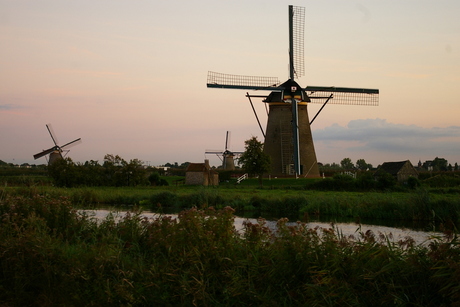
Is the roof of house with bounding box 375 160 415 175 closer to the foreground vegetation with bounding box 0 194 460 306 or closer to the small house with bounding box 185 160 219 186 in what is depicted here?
the small house with bounding box 185 160 219 186

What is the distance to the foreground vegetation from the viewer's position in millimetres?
4766

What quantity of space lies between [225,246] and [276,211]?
1711 centimetres

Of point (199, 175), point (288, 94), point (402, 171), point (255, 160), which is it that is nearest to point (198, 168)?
point (199, 175)

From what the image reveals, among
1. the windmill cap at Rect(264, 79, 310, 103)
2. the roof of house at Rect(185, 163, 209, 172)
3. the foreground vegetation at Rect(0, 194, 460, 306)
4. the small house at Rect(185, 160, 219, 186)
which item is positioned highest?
the windmill cap at Rect(264, 79, 310, 103)

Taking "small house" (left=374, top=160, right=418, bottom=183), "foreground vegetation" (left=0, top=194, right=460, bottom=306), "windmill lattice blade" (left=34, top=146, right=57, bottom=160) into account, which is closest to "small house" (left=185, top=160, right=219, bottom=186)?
"small house" (left=374, top=160, right=418, bottom=183)

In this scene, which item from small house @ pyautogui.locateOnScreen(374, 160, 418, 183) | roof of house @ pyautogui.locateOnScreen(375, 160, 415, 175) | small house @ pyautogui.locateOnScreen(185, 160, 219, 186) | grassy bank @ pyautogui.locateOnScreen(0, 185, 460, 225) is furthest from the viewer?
small house @ pyautogui.locateOnScreen(185, 160, 219, 186)

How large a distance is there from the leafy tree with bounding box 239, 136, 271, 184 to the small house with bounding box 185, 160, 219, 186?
15.4 ft

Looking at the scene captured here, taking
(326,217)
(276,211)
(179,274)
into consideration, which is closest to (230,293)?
(179,274)

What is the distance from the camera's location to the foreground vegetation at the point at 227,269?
4766 millimetres

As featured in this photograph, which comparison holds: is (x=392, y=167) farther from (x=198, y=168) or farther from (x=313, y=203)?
(x=313, y=203)

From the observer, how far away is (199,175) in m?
41.2

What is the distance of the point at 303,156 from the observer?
36.1 meters

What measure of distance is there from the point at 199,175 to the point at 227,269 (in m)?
35.7

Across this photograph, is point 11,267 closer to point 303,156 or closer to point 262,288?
point 262,288
